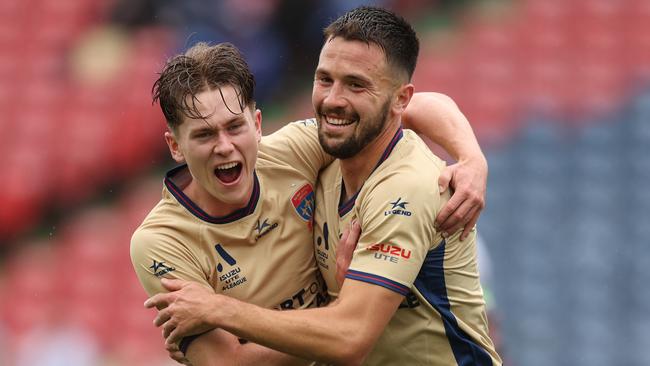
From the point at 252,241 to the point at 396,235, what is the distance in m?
0.57

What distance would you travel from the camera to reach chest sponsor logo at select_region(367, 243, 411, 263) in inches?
144

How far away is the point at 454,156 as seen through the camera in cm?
422

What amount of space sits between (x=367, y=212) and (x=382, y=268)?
21 cm

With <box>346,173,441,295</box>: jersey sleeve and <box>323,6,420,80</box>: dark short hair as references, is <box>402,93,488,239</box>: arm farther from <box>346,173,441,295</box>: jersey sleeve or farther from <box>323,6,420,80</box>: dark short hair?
<box>323,6,420,80</box>: dark short hair

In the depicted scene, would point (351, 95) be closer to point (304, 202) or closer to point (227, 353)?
point (304, 202)

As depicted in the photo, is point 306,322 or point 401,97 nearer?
point 306,322

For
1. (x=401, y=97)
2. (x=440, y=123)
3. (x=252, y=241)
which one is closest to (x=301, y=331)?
(x=252, y=241)

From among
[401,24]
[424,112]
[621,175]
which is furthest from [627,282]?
[401,24]

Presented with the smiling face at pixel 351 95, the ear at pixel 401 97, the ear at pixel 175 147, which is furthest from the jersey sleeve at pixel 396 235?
the ear at pixel 175 147

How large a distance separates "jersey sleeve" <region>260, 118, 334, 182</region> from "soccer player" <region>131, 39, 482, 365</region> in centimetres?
5

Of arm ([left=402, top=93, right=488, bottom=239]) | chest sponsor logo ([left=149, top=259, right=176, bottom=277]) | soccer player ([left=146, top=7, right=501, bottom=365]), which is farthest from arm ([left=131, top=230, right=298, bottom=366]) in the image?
arm ([left=402, top=93, right=488, bottom=239])

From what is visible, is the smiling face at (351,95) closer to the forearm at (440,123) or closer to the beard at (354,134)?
the beard at (354,134)

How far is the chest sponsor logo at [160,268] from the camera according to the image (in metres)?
3.79

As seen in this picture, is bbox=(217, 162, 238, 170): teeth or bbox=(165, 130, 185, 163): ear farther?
bbox=(165, 130, 185, 163): ear
